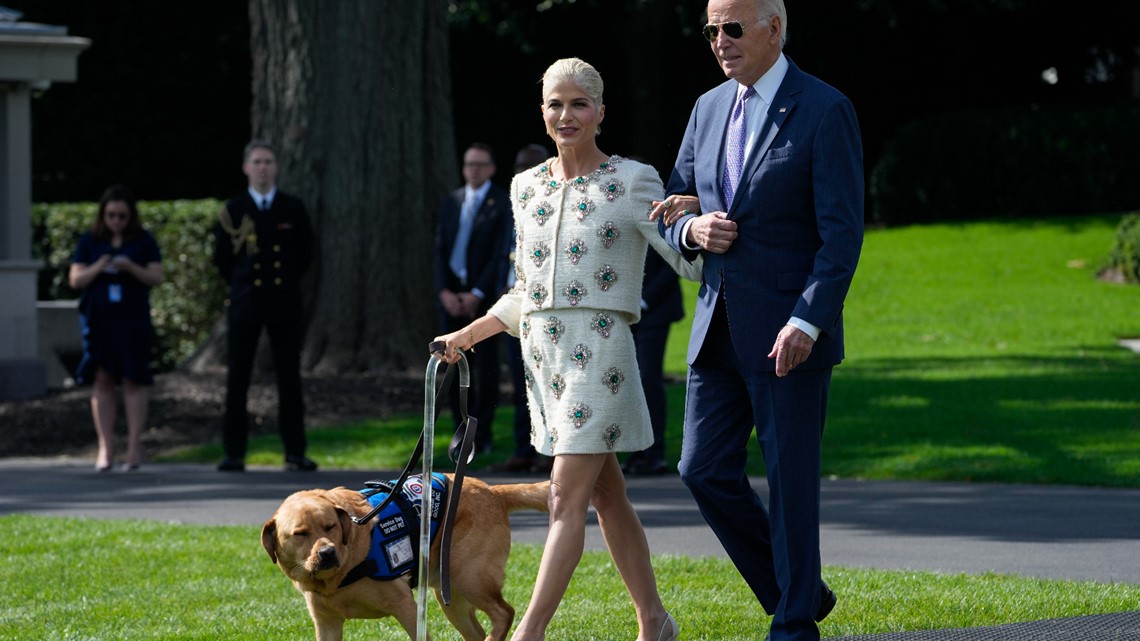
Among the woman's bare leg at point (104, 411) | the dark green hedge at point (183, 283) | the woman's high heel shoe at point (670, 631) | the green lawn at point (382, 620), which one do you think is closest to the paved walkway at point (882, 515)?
the woman's bare leg at point (104, 411)

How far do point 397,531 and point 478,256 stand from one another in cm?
628

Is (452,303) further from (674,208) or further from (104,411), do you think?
(674,208)

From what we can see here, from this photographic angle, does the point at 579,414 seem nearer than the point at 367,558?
No

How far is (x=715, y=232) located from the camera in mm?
4934

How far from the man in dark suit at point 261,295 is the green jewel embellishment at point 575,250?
616 centimetres

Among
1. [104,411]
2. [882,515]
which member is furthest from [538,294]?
[104,411]

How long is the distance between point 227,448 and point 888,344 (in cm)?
1024

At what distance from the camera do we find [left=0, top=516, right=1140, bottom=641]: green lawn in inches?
235

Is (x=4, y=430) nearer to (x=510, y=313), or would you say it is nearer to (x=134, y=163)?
(x=510, y=313)

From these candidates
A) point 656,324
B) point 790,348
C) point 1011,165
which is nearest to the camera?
point 790,348

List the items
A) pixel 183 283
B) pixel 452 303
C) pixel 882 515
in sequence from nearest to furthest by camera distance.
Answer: pixel 882 515 → pixel 452 303 → pixel 183 283

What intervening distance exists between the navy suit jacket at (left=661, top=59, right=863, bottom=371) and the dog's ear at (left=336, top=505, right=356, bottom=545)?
4.21 feet

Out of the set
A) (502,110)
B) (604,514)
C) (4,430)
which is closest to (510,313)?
(604,514)

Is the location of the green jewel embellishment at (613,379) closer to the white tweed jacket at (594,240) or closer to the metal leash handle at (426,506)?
the white tweed jacket at (594,240)
